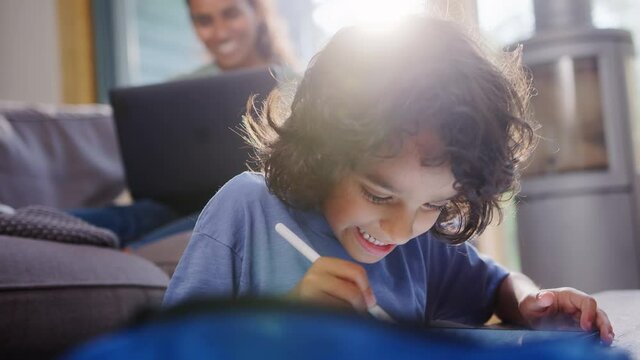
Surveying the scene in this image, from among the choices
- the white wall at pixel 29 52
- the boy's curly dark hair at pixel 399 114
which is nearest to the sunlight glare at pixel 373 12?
the boy's curly dark hair at pixel 399 114

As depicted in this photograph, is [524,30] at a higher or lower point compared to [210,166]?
higher

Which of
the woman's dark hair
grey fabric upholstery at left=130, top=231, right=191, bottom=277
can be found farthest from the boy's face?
the woman's dark hair

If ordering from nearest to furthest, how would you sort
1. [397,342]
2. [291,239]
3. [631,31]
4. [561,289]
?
[397,342] → [291,239] → [561,289] → [631,31]

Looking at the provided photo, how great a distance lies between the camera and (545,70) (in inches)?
57.4

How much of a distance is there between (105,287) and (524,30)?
1.07 meters

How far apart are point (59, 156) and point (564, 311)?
45.0 inches

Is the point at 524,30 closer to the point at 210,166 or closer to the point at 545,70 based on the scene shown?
the point at 545,70

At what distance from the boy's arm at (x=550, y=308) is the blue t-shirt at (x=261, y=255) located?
0.26 ft

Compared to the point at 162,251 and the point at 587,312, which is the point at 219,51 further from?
the point at 587,312

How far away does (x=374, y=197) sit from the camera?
345 mm

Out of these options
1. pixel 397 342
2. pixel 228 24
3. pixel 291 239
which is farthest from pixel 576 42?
pixel 397 342

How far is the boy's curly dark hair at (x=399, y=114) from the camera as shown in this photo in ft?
1.13

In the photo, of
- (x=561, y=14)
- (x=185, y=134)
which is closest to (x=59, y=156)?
(x=185, y=134)

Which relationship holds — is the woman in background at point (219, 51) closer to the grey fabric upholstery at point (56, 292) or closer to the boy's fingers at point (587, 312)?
the grey fabric upholstery at point (56, 292)
